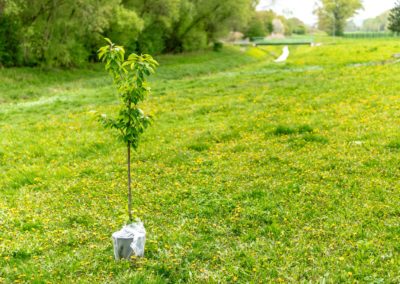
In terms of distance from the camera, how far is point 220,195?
8562 mm

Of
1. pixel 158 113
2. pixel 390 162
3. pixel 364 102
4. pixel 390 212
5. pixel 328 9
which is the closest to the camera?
pixel 390 212

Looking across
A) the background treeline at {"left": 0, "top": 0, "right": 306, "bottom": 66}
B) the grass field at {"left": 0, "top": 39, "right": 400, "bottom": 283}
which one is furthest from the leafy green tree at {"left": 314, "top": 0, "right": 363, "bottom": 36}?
the grass field at {"left": 0, "top": 39, "right": 400, "bottom": 283}

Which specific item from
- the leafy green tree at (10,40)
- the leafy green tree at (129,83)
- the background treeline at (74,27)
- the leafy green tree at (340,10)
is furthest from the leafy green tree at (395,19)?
the leafy green tree at (129,83)

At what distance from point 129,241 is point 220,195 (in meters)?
2.89

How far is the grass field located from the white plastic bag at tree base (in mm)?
183

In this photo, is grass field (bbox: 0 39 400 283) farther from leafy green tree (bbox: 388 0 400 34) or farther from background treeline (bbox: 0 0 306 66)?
leafy green tree (bbox: 388 0 400 34)

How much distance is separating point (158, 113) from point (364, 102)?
27.7 feet

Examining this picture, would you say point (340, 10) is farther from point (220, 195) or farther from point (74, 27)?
point (220, 195)

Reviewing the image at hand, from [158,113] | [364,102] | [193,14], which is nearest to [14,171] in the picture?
[158,113]

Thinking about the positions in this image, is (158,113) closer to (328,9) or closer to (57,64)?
(57,64)

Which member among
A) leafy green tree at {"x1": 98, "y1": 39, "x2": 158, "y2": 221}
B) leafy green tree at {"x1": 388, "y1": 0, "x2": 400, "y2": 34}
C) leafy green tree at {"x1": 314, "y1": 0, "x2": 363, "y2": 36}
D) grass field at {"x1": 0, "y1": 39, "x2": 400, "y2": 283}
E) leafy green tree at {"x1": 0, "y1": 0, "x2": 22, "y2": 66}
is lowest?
grass field at {"x1": 0, "y1": 39, "x2": 400, "y2": 283}

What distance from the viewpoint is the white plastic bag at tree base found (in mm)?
6133

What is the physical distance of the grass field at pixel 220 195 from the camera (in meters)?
6.11

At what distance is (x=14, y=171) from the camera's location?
10547mm
